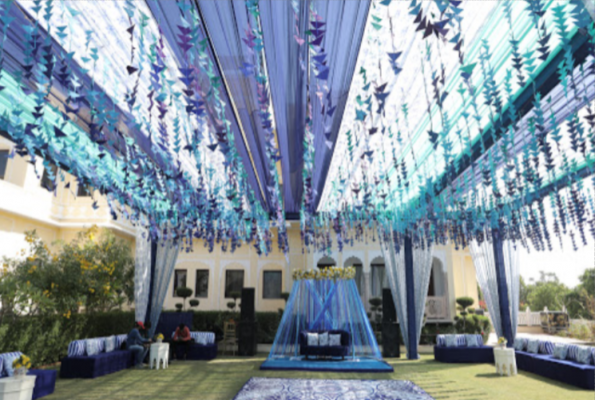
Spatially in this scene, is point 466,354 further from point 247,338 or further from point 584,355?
point 247,338

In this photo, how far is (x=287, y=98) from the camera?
5.07 metres

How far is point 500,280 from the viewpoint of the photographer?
34.2 feet

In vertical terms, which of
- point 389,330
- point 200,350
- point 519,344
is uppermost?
point 389,330

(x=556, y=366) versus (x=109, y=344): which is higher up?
(x=109, y=344)

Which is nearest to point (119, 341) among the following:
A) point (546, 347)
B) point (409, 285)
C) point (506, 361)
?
point (409, 285)

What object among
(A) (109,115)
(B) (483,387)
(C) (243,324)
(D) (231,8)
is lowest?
(B) (483,387)

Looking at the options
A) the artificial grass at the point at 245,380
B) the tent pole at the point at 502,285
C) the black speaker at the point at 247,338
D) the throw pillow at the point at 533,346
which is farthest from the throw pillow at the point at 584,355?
the black speaker at the point at 247,338

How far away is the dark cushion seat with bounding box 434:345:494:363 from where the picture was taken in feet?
31.8

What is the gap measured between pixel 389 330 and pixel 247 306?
13.3ft

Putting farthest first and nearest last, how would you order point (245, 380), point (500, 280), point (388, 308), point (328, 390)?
point (388, 308), point (500, 280), point (245, 380), point (328, 390)

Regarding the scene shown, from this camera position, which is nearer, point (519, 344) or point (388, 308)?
point (519, 344)

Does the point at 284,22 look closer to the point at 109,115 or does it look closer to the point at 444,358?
the point at 109,115

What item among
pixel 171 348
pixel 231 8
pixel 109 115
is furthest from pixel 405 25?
pixel 171 348

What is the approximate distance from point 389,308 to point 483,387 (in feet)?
14.4
